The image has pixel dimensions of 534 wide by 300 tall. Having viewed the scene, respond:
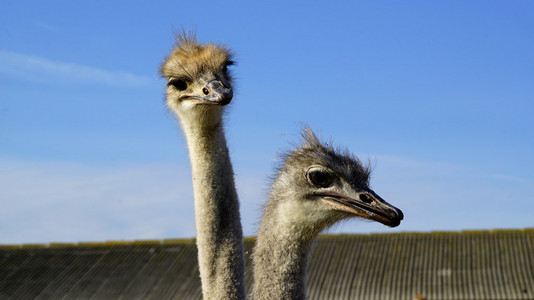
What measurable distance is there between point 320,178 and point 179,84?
1.18 meters

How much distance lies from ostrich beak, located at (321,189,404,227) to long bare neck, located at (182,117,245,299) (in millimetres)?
753

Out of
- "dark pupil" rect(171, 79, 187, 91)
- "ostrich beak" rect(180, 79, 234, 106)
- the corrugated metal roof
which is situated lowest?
Answer: the corrugated metal roof

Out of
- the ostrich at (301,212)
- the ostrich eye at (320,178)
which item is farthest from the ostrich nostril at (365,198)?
the ostrich eye at (320,178)

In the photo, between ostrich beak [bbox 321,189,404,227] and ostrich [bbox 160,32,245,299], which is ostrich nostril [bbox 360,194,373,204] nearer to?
ostrich beak [bbox 321,189,404,227]

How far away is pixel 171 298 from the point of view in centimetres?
2916

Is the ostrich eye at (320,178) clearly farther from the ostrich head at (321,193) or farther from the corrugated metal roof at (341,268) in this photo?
the corrugated metal roof at (341,268)

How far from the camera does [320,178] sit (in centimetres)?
441

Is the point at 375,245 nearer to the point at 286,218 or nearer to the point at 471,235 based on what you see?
the point at 471,235

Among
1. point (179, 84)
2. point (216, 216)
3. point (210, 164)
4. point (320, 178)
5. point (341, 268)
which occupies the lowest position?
point (341, 268)

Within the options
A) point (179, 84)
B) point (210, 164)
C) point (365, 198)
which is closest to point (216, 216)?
point (210, 164)

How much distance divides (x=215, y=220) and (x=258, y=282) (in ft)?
2.11

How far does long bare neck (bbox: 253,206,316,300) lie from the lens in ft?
14.0

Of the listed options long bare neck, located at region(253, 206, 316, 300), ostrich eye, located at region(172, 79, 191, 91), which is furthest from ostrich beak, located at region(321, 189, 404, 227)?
ostrich eye, located at region(172, 79, 191, 91)

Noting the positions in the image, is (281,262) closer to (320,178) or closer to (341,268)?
(320,178)
